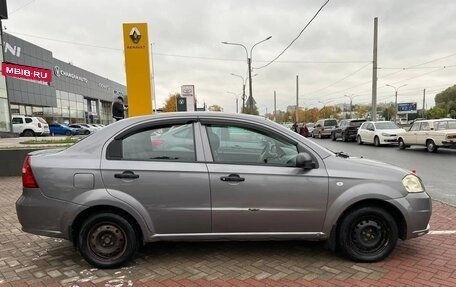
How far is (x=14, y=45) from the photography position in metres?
43.2

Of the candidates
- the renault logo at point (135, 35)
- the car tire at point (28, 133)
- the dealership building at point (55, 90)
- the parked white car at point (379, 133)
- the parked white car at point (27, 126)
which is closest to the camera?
the renault logo at point (135, 35)

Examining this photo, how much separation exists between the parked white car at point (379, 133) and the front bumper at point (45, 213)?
2096 cm

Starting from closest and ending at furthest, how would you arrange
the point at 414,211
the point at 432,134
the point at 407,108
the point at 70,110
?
1. the point at 414,211
2. the point at 432,134
3. the point at 70,110
4. the point at 407,108

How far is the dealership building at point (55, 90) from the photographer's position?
43.4 m

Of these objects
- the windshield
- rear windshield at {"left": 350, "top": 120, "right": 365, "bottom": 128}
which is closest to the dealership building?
rear windshield at {"left": 350, "top": 120, "right": 365, "bottom": 128}

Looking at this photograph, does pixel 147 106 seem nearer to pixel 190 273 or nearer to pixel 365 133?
pixel 190 273

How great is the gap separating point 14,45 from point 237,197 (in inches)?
1877

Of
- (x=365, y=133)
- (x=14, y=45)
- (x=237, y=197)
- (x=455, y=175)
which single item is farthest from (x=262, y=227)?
(x=14, y=45)

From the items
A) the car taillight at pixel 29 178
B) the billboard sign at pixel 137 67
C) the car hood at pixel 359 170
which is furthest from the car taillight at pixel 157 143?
the billboard sign at pixel 137 67

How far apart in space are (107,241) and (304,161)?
225 cm

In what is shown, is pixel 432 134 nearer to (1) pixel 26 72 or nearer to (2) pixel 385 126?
(2) pixel 385 126

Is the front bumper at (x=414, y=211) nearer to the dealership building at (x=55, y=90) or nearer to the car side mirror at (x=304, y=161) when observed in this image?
the car side mirror at (x=304, y=161)

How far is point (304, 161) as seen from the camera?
391cm

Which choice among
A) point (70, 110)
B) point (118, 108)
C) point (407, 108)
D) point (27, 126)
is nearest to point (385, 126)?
point (118, 108)
